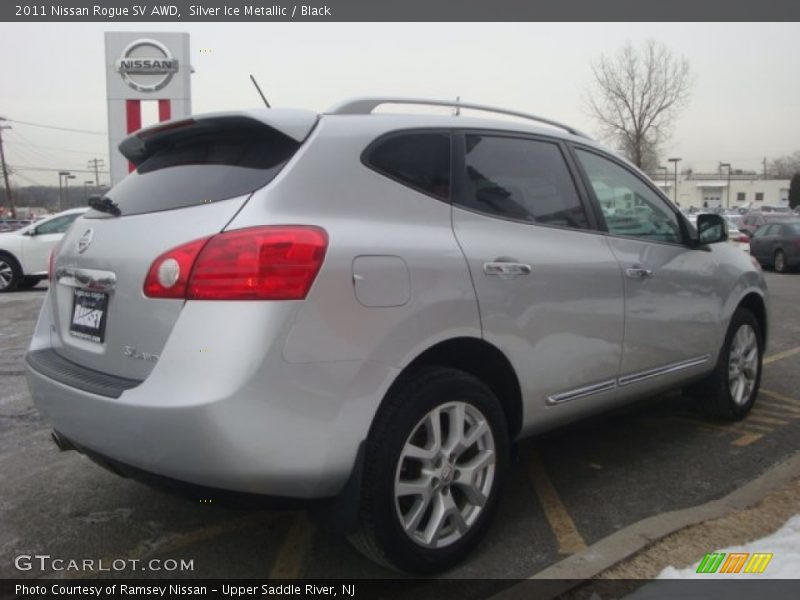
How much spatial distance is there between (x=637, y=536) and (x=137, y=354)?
2093 mm

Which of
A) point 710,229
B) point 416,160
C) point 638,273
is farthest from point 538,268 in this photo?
point 710,229

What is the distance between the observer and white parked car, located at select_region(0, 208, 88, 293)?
13562 millimetres

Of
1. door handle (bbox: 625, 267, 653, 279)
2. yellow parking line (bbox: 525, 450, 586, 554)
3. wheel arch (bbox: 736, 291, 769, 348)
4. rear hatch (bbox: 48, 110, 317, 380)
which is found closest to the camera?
rear hatch (bbox: 48, 110, 317, 380)

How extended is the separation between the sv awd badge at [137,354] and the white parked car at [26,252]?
39.9 ft

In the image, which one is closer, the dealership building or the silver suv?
the silver suv

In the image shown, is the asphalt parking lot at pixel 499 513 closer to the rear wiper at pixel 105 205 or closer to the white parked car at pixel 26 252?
the rear wiper at pixel 105 205

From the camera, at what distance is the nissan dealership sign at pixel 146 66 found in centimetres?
1315

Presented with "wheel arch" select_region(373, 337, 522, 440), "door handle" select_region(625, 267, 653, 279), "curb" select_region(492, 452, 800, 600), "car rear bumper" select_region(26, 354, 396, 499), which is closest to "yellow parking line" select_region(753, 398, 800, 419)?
"curb" select_region(492, 452, 800, 600)

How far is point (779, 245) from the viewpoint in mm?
18812

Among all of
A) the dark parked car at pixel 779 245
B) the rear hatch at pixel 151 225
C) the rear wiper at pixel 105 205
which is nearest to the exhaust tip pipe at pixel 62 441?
the rear hatch at pixel 151 225

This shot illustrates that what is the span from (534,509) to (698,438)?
1.64 meters

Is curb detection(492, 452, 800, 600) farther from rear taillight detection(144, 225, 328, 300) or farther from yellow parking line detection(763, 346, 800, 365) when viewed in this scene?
yellow parking line detection(763, 346, 800, 365)

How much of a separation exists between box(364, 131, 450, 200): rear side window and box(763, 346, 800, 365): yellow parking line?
5.02 meters

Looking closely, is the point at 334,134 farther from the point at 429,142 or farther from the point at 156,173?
the point at 156,173
